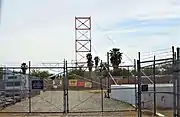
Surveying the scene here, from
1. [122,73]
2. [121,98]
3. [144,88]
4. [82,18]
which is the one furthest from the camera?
[82,18]

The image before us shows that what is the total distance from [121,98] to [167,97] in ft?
35.2

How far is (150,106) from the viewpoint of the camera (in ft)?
80.6

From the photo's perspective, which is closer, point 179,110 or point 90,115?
point 179,110

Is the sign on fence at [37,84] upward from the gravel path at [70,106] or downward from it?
upward

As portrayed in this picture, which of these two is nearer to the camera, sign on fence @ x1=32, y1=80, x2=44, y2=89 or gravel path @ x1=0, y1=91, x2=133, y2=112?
sign on fence @ x1=32, y1=80, x2=44, y2=89

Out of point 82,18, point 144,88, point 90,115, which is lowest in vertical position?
point 90,115

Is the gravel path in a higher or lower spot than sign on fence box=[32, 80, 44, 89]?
lower

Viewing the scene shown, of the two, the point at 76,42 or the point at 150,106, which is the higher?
the point at 76,42

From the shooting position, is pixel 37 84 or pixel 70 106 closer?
pixel 37 84

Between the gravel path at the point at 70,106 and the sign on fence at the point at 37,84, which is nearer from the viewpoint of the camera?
the sign on fence at the point at 37,84

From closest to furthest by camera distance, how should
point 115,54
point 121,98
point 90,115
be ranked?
point 90,115 → point 121,98 → point 115,54

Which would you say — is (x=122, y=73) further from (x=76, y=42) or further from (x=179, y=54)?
(x=179, y=54)

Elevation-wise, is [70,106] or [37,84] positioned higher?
[37,84]

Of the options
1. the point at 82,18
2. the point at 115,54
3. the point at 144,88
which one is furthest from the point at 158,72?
the point at 115,54
